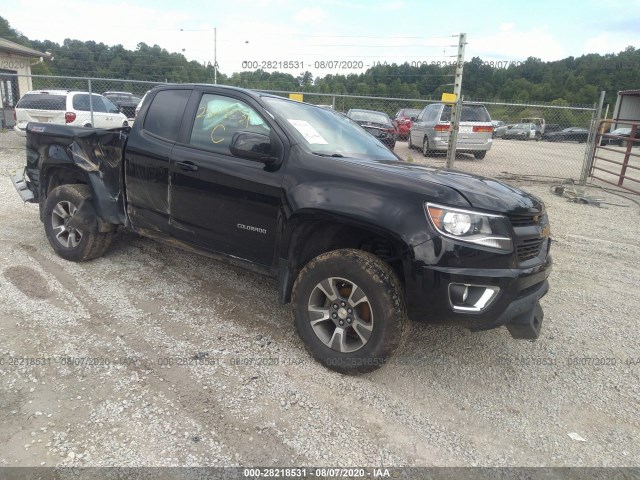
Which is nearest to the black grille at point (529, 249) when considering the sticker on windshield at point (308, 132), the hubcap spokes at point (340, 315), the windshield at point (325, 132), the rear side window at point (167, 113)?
the hubcap spokes at point (340, 315)

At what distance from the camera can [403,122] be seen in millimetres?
20234

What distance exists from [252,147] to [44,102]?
38.9 feet

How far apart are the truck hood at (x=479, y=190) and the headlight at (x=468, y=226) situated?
8 centimetres

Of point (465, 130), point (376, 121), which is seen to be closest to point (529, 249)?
point (465, 130)

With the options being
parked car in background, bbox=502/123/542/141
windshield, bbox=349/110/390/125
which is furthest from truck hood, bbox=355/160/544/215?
parked car in background, bbox=502/123/542/141

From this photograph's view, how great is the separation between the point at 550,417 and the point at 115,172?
4.08 meters

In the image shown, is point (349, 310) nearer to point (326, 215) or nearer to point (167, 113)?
point (326, 215)

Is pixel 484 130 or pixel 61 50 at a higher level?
pixel 61 50

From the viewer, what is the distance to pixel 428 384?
3086 millimetres

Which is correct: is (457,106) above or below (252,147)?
above

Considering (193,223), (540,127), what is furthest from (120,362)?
(540,127)

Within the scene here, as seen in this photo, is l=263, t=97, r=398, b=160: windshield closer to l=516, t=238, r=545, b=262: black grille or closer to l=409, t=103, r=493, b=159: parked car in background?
l=516, t=238, r=545, b=262: black grille

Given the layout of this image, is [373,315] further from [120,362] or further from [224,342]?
[120,362]

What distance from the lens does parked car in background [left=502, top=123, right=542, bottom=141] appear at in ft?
107
